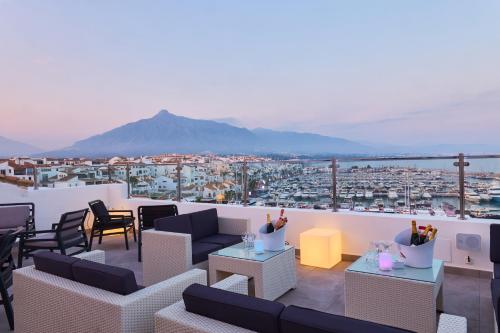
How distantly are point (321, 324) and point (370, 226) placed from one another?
3.50 meters

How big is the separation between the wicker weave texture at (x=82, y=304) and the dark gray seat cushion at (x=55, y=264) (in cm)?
3

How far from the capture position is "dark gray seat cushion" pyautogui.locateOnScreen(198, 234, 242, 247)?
415 centimetres

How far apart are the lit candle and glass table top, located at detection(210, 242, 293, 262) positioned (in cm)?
103

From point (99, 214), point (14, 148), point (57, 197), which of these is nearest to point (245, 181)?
point (99, 214)

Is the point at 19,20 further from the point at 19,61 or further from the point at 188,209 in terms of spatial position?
the point at 188,209

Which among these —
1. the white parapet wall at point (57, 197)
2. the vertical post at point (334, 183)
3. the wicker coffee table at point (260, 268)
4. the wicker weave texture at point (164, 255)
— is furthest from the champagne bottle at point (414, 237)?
the white parapet wall at point (57, 197)

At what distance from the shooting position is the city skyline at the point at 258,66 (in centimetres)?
714

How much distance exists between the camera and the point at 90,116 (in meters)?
9.81

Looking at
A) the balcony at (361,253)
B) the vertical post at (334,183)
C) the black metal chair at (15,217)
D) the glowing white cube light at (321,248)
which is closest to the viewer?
the balcony at (361,253)

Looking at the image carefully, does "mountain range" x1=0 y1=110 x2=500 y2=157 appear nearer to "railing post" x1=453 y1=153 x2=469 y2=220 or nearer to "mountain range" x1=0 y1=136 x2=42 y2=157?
"mountain range" x1=0 y1=136 x2=42 y2=157

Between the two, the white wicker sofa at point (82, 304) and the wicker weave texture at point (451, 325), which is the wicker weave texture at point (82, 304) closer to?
the white wicker sofa at point (82, 304)

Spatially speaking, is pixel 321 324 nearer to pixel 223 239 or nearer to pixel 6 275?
pixel 6 275

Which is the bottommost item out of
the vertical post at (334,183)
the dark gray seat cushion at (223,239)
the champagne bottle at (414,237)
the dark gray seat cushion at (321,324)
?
the dark gray seat cushion at (223,239)

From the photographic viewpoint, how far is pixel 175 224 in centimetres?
410
